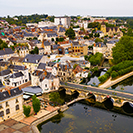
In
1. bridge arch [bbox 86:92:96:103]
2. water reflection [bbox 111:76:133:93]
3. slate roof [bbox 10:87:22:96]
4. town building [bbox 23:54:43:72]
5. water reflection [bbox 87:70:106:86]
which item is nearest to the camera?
slate roof [bbox 10:87:22:96]

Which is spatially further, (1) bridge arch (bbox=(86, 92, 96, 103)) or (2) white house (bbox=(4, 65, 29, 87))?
(2) white house (bbox=(4, 65, 29, 87))

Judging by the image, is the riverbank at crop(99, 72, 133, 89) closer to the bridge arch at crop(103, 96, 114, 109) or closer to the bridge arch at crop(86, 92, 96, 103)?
the bridge arch at crop(86, 92, 96, 103)

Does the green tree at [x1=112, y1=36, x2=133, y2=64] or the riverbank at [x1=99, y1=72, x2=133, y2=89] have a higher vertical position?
the green tree at [x1=112, y1=36, x2=133, y2=64]

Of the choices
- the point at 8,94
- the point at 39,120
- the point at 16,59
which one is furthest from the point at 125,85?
the point at 16,59

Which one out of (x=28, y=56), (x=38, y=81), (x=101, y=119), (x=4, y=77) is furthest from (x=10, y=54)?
(x=101, y=119)

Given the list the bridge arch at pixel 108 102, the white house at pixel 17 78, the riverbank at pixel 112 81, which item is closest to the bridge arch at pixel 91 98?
the bridge arch at pixel 108 102

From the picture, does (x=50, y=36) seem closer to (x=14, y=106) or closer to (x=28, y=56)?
(x=28, y=56)

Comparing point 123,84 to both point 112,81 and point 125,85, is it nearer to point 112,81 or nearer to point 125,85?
point 125,85

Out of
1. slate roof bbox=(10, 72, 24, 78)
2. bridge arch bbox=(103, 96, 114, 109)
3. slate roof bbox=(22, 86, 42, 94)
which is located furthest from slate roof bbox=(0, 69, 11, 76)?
bridge arch bbox=(103, 96, 114, 109)

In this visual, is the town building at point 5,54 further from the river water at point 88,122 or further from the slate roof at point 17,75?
the river water at point 88,122

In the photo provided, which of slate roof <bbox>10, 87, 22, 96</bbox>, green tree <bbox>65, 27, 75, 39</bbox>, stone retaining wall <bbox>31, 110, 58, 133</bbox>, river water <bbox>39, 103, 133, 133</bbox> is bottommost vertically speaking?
river water <bbox>39, 103, 133, 133</bbox>
